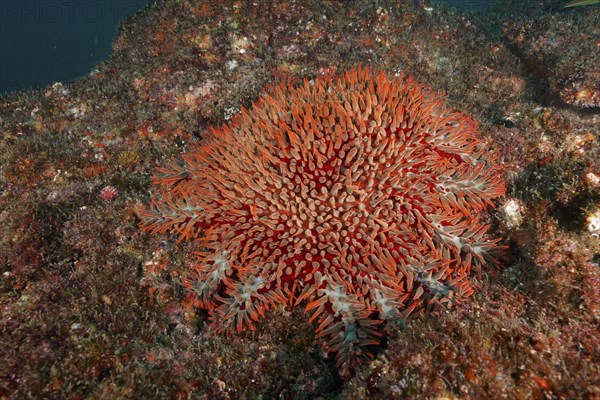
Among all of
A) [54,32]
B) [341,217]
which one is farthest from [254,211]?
[54,32]

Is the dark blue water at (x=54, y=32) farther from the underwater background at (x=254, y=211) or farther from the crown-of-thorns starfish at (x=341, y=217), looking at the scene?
the crown-of-thorns starfish at (x=341, y=217)

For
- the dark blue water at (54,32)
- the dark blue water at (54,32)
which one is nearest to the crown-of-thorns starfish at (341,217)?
the dark blue water at (54,32)

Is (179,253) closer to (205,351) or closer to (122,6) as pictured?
(205,351)

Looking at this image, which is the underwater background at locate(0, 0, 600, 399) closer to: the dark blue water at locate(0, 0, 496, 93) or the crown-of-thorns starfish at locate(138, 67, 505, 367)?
the crown-of-thorns starfish at locate(138, 67, 505, 367)

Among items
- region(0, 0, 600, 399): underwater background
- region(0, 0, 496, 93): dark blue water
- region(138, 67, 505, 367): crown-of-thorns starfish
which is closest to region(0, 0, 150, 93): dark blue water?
region(0, 0, 496, 93): dark blue water

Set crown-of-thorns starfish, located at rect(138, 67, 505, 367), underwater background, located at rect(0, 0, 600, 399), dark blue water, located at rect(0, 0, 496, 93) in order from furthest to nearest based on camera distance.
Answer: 1. dark blue water, located at rect(0, 0, 496, 93)
2. crown-of-thorns starfish, located at rect(138, 67, 505, 367)
3. underwater background, located at rect(0, 0, 600, 399)
